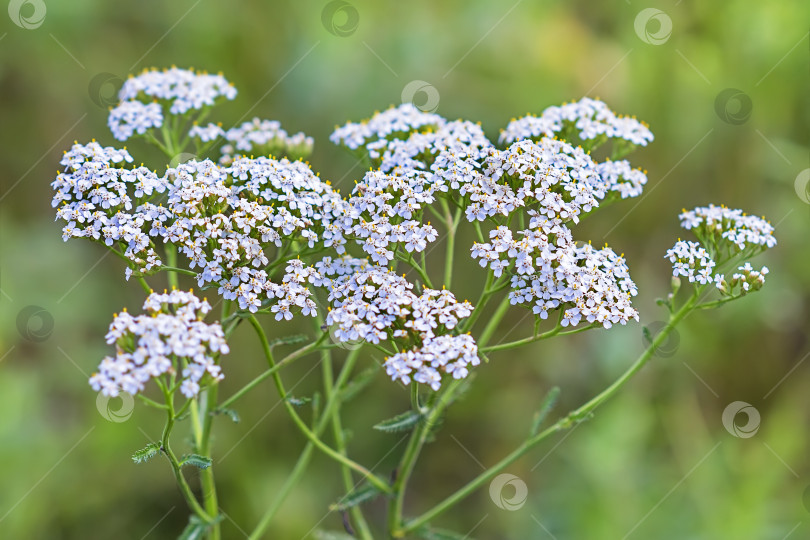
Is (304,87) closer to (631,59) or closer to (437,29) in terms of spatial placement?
(437,29)

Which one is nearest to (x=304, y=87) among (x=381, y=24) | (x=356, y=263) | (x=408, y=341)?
(x=381, y=24)

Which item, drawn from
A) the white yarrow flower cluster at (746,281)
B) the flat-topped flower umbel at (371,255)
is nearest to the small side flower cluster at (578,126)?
the flat-topped flower umbel at (371,255)

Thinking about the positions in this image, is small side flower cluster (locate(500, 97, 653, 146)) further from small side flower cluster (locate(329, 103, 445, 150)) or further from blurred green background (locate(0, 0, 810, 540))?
blurred green background (locate(0, 0, 810, 540))

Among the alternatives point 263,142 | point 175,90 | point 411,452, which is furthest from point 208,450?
point 175,90

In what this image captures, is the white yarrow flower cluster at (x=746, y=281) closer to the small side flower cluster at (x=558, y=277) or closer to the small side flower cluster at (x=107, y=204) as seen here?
the small side flower cluster at (x=558, y=277)

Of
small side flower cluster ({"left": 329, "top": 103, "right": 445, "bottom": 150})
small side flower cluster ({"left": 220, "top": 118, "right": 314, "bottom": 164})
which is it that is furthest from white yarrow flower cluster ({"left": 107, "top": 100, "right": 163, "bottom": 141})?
small side flower cluster ({"left": 329, "top": 103, "right": 445, "bottom": 150})

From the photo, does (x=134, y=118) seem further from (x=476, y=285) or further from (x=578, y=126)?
(x=476, y=285)
